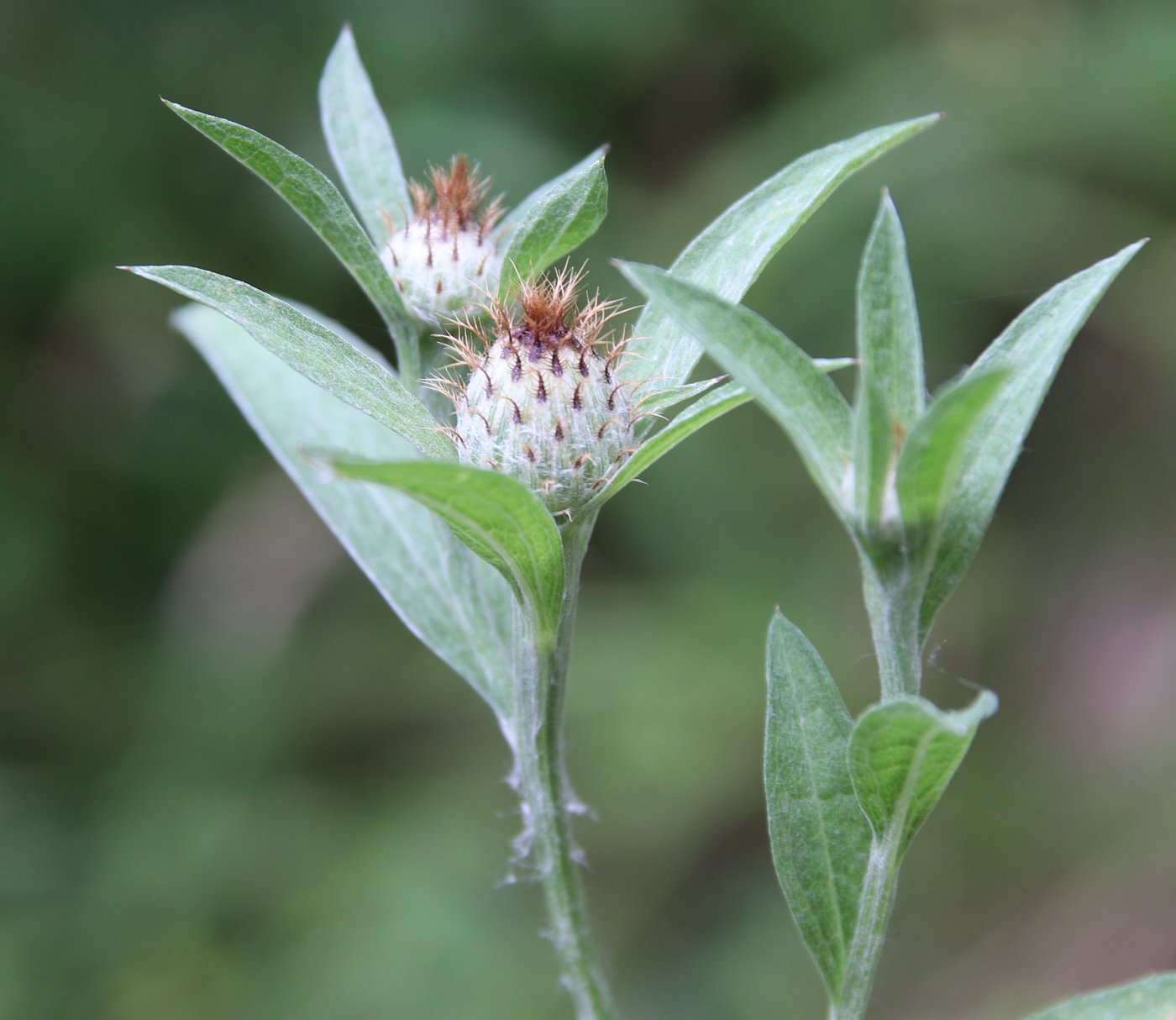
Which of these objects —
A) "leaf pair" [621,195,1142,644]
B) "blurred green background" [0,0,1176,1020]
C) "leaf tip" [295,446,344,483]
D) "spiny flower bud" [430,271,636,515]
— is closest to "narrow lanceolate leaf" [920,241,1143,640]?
"leaf pair" [621,195,1142,644]

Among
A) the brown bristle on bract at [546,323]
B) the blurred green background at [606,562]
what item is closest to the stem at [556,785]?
the brown bristle on bract at [546,323]

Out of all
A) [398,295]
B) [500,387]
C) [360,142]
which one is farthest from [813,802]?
[360,142]

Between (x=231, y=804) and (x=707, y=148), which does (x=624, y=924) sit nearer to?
(x=231, y=804)

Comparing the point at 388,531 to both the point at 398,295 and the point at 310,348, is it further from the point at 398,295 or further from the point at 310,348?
the point at 310,348

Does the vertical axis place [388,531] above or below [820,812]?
above

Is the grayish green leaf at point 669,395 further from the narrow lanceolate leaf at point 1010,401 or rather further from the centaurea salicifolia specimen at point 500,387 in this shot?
the narrow lanceolate leaf at point 1010,401
